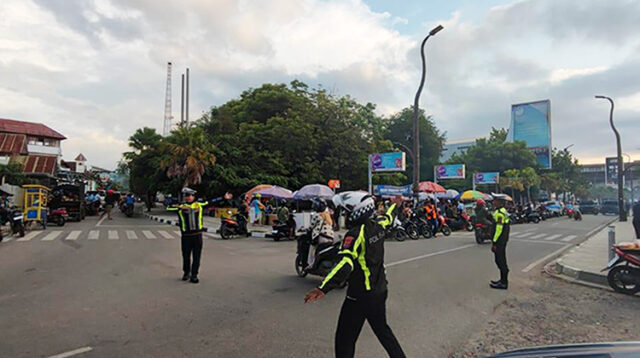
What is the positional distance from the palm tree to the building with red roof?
19316 mm

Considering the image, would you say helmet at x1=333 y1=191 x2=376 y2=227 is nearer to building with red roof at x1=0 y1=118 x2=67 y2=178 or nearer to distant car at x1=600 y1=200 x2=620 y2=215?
building with red roof at x1=0 y1=118 x2=67 y2=178

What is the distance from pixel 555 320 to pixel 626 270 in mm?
2638

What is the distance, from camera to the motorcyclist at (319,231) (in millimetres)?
7134

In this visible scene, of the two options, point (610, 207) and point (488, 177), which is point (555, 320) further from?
point (610, 207)

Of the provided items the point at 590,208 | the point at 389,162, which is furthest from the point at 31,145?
the point at 590,208

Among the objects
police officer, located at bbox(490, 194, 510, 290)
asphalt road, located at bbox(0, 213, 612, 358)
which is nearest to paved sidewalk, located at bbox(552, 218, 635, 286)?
asphalt road, located at bbox(0, 213, 612, 358)

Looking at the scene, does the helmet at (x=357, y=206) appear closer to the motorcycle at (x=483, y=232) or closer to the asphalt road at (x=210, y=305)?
the asphalt road at (x=210, y=305)

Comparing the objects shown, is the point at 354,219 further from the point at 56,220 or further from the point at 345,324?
the point at 56,220

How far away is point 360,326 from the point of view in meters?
3.12

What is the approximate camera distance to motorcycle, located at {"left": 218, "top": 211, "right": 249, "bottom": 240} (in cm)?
1519

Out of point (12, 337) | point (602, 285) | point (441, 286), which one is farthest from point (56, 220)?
point (602, 285)

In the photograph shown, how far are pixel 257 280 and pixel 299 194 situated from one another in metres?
12.3

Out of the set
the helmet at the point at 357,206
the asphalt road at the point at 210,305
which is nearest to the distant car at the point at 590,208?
the asphalt road at the point at 210,305

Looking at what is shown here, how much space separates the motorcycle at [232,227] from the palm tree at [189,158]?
1292 cm
